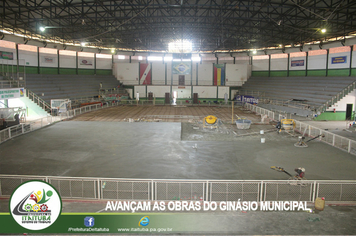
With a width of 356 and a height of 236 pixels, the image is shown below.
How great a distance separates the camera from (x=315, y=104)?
33906mm

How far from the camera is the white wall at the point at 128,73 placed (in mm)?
49344

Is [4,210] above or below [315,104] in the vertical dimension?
below

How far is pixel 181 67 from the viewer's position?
49875 millimetres

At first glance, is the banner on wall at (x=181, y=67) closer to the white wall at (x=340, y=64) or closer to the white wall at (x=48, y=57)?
the white wall at (x=48, y=57)

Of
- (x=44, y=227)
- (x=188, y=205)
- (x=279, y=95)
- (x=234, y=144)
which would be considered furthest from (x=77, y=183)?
(x=279, y=95)

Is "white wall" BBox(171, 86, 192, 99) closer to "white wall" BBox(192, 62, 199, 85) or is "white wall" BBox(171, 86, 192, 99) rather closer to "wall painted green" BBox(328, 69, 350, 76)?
"white wall" BBox(192, 62, 199, 85)

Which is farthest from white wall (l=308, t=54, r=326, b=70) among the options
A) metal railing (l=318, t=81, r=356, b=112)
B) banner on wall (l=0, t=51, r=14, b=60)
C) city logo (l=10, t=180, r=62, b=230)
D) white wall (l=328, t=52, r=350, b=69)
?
banner on wall (l=0, t=51, r=14, b=60)

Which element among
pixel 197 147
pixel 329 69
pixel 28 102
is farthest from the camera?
pixel 329 69

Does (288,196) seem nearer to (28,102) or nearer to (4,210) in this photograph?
(4,210)

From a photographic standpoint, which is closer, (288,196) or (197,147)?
(288,196)

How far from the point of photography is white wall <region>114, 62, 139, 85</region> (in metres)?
49.3

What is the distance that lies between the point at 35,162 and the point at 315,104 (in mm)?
33576

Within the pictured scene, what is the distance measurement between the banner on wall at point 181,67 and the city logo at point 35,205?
45.4 m

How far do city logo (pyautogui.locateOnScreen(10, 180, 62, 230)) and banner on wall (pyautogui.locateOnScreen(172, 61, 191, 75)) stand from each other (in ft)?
149
